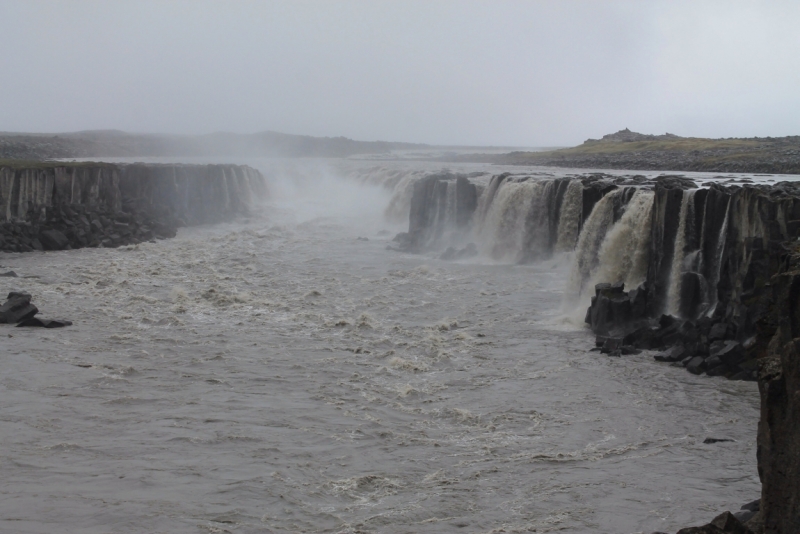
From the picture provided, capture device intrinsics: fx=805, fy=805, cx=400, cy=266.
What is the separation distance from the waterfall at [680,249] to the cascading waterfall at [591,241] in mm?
4275

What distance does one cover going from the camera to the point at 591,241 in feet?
99.0

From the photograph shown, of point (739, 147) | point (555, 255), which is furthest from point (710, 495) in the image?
point (739, 147)

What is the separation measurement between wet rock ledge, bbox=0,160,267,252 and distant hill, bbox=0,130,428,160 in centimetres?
3536

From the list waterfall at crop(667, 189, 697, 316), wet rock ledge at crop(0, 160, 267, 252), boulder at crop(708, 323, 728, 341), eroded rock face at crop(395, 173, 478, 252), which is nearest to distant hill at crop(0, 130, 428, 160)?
wet rock ledge at crop(0, 160, 267, 252)

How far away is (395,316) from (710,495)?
50.7 feet

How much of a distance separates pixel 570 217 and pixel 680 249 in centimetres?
1163

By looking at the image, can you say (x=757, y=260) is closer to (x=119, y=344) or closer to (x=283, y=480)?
(x=283, y=480)

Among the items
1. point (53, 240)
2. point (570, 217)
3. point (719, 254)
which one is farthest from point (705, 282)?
point (53, 240)

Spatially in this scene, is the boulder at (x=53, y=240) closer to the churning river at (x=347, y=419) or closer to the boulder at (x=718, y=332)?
the churning river at (x=347, y=419)

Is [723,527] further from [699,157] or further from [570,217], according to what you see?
[699,157]

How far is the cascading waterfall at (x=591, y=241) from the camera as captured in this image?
94.8 feet

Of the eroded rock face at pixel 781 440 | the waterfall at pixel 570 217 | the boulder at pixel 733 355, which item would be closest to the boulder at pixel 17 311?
the boulder at pixel 733 355

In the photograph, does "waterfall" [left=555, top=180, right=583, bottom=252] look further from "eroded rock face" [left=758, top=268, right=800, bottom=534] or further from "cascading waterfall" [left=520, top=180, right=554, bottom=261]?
"eroded rock face" [left=758, top=268, right=800, bottom=534]

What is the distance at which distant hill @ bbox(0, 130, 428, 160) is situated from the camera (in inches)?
3883
